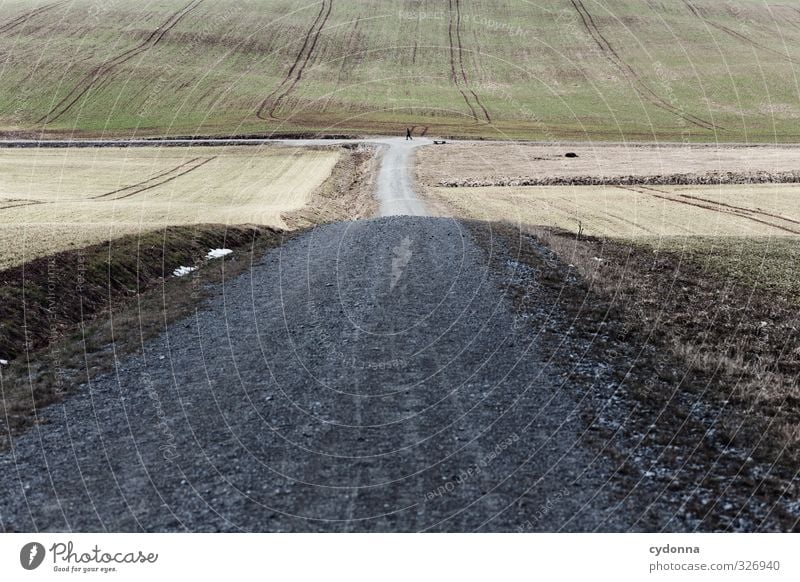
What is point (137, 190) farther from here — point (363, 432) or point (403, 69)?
point (403, 69)

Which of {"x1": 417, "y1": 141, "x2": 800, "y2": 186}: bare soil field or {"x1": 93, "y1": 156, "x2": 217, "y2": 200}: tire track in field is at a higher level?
{"x1": 93, "y1": 156, "x2": 217, "y2": 200}: tire track in field

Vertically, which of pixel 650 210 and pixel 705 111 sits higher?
pixel 650 210

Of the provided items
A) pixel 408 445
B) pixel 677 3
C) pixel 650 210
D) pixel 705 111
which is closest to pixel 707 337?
pixel 408 445

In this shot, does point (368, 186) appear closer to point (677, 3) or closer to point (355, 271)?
point (355, 271)

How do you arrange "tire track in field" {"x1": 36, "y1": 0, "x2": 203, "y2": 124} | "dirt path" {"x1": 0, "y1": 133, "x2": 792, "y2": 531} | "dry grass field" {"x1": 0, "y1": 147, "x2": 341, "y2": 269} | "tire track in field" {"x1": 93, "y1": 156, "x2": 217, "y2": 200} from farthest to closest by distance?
1. "tire track in field" {"x1": 36, "y1": 0, "x2": 203, "y2": 124}
2. "tire track in field" {"x1": 93, "y1": 156, "x2": 217, "y2": 200}
3. "dry grass field" {"x1": 0, "y1": 147, "x2": 341, "y2": 269}
4. "dirt path" {"x1": 0, "y1": 133, "x2": 792, "y2": 531}
